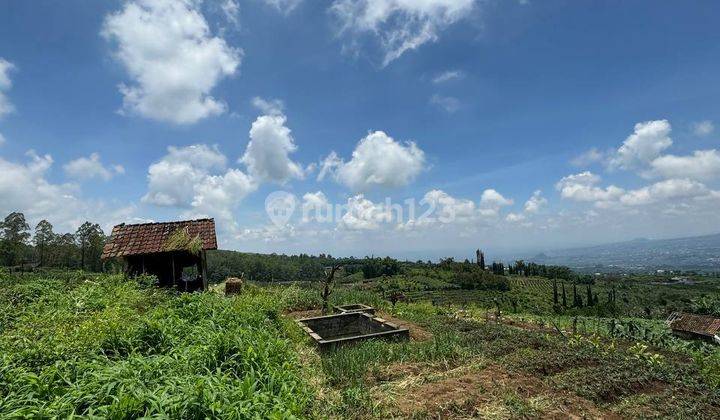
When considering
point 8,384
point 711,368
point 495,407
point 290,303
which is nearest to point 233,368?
point 8,384

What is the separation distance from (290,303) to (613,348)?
419 inches

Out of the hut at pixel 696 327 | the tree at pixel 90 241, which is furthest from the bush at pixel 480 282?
the tree at pixel 90 241

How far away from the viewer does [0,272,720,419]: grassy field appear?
11.4 ft

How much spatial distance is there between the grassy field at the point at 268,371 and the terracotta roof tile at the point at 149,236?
3.60 m

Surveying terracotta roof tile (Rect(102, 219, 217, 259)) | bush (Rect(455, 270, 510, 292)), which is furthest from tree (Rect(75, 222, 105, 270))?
bush (Rect(455, 270, 510, 292))

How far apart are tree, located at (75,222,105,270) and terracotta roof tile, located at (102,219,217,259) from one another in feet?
119

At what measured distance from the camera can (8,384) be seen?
11.9 ft

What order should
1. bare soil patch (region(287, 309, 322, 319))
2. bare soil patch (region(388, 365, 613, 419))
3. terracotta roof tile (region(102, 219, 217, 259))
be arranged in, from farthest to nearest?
bare soil patch (region(287, 309, 322, 319))
terracotta roof tile (region(102, 219, 217, 259))
bare soil patch (region(388, 365, 613, 419))

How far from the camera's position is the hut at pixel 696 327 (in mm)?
22688

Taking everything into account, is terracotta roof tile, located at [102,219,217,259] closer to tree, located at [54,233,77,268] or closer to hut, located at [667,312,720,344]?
hut, located at [667,312,720,344]

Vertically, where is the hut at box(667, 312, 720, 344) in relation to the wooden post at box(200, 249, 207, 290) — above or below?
below

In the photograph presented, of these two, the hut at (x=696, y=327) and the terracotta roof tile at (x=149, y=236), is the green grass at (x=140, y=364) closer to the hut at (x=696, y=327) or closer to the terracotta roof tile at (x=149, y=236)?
the terracotta roof tile at (x=149, y=236)

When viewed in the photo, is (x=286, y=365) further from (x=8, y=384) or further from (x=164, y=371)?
(x=8, y=384)

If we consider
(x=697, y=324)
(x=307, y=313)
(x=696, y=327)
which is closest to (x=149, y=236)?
(x=307, y=313)
